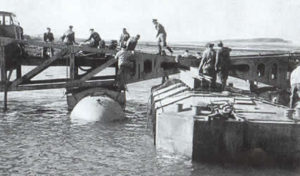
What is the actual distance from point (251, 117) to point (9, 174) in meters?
7.13

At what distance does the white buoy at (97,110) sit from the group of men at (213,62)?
434 cm

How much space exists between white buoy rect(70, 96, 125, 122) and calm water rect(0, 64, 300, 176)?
40 centimetres

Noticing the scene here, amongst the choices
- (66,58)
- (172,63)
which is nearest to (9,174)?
(66,58)

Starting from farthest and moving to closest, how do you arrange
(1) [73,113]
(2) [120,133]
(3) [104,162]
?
1. (1) [73,113]
2. (2) [120,133]
3. (3) [104,162]

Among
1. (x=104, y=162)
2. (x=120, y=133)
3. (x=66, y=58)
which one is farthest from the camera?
(x=66, y=58)

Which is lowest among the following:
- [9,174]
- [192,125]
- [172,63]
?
[9,174]

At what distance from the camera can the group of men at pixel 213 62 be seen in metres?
17.7

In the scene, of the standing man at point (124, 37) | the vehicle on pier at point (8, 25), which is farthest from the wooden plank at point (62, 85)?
the vehicle on pier at point (8, 25)

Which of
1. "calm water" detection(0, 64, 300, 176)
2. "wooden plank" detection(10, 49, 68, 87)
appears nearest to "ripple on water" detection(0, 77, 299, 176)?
"calm water" detection(0, 64, 300, 176)

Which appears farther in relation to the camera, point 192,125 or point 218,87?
point 218,87

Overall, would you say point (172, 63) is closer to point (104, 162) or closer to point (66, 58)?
point (66, 58)

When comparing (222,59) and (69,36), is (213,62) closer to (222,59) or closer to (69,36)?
(222,59)

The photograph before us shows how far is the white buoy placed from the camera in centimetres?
1902

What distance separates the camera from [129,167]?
12727 mm
